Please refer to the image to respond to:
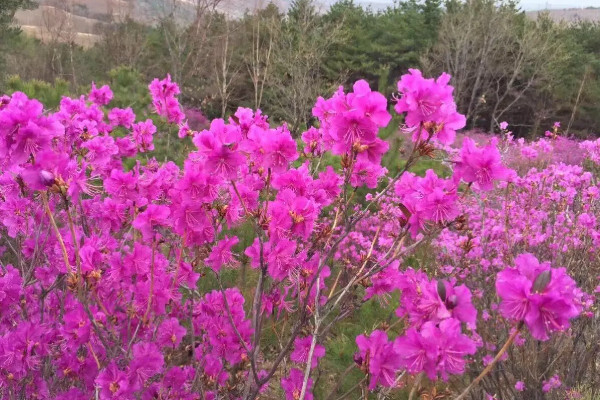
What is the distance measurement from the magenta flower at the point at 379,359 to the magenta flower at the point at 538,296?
447mm

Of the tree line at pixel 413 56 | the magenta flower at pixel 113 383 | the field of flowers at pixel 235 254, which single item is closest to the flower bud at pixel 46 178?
the field of flowers at pixel 235 254

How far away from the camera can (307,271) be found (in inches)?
72.7

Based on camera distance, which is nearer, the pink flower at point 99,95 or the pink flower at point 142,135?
the pink flower at point 142,135

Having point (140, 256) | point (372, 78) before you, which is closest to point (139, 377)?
point (140, 256)

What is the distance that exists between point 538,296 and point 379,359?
559 millimetres

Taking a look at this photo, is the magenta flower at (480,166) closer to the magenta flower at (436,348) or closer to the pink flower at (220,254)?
the magenta flower at (436,348)

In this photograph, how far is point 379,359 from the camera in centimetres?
150

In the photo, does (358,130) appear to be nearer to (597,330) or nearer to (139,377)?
(139,377)

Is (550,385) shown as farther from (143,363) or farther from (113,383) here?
(113,383)

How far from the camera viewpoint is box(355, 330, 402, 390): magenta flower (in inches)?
59.1

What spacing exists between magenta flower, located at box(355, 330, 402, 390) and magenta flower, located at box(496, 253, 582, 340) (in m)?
0.45

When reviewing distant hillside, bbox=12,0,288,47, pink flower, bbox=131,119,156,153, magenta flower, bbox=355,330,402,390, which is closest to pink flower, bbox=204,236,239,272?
magenta flower, bbox=355,330,402,390

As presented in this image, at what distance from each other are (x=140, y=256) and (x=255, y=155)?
25.6 inches

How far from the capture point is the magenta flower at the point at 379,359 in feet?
4.92
